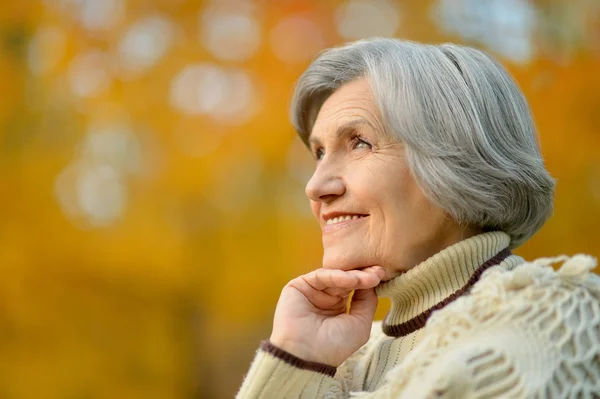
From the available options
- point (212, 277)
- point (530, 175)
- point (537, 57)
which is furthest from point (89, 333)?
point (530, 175)

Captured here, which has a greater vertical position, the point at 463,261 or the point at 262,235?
the point at 262,235

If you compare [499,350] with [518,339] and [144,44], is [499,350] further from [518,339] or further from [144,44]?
[144,44]

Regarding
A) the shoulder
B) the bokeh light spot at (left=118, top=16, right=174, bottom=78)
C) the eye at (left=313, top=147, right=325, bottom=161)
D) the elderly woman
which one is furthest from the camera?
the bokeh light spot at (left=118, top=16, right=174, bottom=78)

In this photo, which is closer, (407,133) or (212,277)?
(407,133)

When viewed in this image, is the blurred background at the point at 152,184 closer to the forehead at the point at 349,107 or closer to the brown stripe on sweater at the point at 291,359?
the forehead at the point at 349,107

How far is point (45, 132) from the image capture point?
4953mm

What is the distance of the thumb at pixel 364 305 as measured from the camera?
1.79m

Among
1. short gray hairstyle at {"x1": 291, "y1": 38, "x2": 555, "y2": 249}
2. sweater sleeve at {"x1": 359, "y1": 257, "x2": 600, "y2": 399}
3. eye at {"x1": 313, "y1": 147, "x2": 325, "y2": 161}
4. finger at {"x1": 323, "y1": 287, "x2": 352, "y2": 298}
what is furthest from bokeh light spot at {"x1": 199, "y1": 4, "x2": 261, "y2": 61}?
sweater sleeve at {"x1": 359, "y1": 257, "x2": 600, "y2": 399}

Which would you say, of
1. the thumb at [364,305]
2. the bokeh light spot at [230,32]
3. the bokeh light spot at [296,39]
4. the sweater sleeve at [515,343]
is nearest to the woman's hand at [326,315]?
the thumb at [364,305]

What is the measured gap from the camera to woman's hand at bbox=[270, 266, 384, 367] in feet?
5.42

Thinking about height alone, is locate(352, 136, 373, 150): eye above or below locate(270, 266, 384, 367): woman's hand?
above

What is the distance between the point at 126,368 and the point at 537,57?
3.29 meters

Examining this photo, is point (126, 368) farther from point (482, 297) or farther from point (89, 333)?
point (482, 297)

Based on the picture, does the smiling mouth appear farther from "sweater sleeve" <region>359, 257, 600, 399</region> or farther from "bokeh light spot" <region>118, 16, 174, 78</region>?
"bokeh light spot" <region>118, 16, 174, 78</region>
